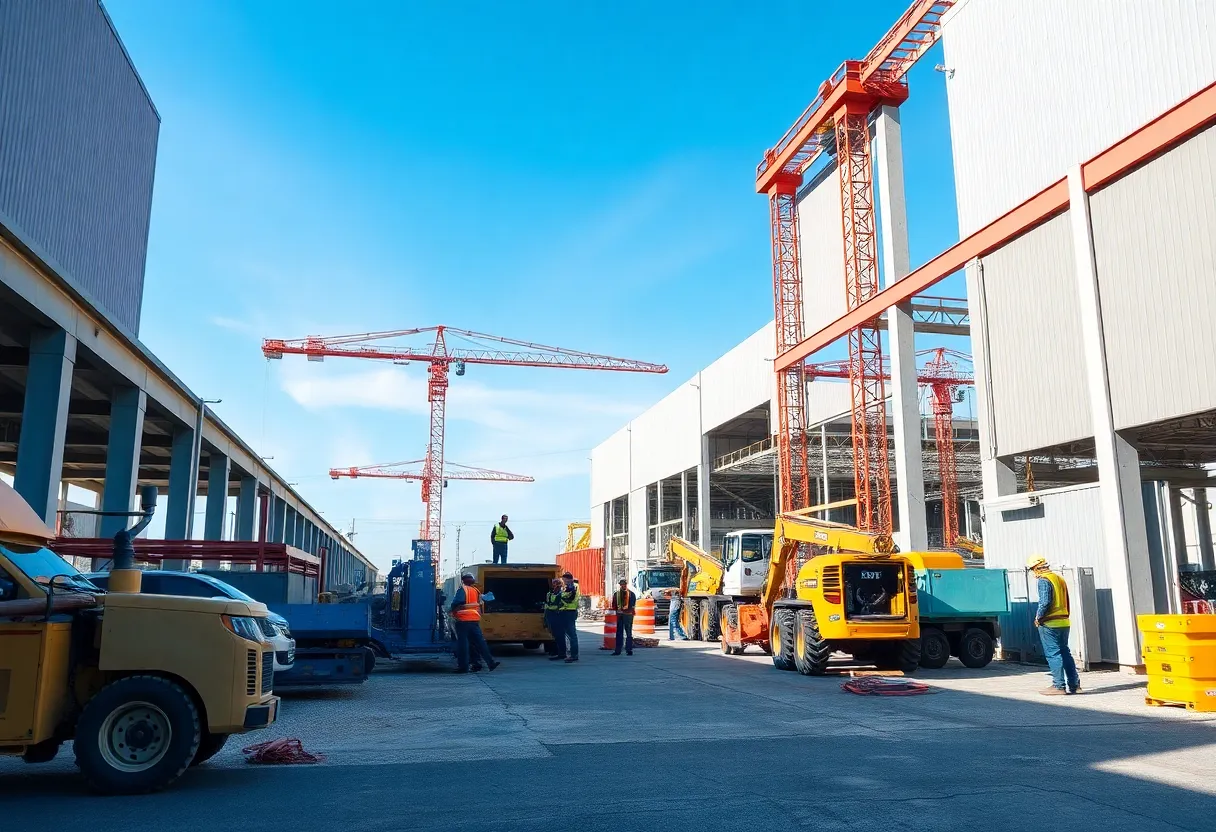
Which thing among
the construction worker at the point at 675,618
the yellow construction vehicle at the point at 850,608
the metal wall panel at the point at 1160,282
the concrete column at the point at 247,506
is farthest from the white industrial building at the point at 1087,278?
the concrete column at the point at 247,506

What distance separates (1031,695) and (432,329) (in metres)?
84.0

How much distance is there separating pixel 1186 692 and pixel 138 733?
12.0 metres

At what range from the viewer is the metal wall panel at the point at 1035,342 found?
18.6 metres

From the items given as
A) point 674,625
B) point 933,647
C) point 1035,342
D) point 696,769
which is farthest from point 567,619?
point 696,769

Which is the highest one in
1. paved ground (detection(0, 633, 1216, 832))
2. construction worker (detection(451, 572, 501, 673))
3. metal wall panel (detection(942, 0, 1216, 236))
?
metal wall panel (detection(942, 0, 1216, 236))

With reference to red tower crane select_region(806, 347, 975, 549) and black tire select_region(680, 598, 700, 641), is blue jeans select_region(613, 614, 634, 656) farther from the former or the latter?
red tower crane select_region(806, 347, 975, 549)

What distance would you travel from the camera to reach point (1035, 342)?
19719 mm

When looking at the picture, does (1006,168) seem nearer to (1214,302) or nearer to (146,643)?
(1214,302)

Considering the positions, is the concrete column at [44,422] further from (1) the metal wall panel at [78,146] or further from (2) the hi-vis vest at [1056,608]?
(2) the hi-vis vest at [1056,608]

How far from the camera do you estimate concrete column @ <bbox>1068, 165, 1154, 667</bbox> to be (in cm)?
1653

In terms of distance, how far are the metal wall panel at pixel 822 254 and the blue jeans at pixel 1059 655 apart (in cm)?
2045

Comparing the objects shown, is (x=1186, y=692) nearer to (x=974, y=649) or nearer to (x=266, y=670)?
(x=974, y=649)

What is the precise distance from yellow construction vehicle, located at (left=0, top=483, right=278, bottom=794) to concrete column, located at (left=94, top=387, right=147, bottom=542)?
1681cm

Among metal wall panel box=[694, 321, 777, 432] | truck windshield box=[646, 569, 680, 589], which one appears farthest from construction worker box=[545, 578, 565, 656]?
metal wall panel box=[694, 321, 777, 432]
